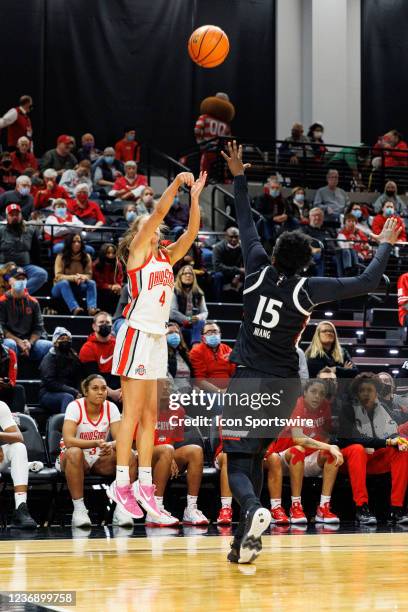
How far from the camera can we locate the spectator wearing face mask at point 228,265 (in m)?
13.0

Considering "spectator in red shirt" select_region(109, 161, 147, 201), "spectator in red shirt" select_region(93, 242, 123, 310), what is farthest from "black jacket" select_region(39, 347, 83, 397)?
"spectator in red shirt" select_region(109, 161, 147, 201)

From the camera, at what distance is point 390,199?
55.0ft

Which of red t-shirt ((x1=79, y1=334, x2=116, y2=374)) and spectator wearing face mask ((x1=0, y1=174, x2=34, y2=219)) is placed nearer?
red t-shirt ((x1=79, y1=334, x2=116, y2=374))

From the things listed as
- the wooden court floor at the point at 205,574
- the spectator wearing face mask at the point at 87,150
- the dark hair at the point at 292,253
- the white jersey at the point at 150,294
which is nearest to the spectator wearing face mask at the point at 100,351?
the wooden court floor at the point at 205,574

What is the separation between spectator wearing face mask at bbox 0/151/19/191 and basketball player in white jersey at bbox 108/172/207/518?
9475 millimetres

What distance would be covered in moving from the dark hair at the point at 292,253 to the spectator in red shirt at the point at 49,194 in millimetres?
8898

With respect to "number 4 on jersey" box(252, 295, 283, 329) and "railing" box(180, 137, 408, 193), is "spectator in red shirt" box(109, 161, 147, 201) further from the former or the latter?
"number 4 on jersey" box(252, 295, 283, 329)

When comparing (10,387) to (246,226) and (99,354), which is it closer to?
(99,354)

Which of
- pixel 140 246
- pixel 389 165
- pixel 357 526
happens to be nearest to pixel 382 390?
pixel 357 526

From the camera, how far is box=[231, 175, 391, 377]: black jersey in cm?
527

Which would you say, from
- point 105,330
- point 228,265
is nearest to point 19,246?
point 105,330

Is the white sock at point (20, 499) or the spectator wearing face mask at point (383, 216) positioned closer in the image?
the white sock at point (20, 499)

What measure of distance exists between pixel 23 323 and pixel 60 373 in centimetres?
111

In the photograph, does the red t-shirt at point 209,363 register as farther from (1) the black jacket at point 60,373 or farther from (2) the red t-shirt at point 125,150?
(2) the red t-shirt at point 125,150
